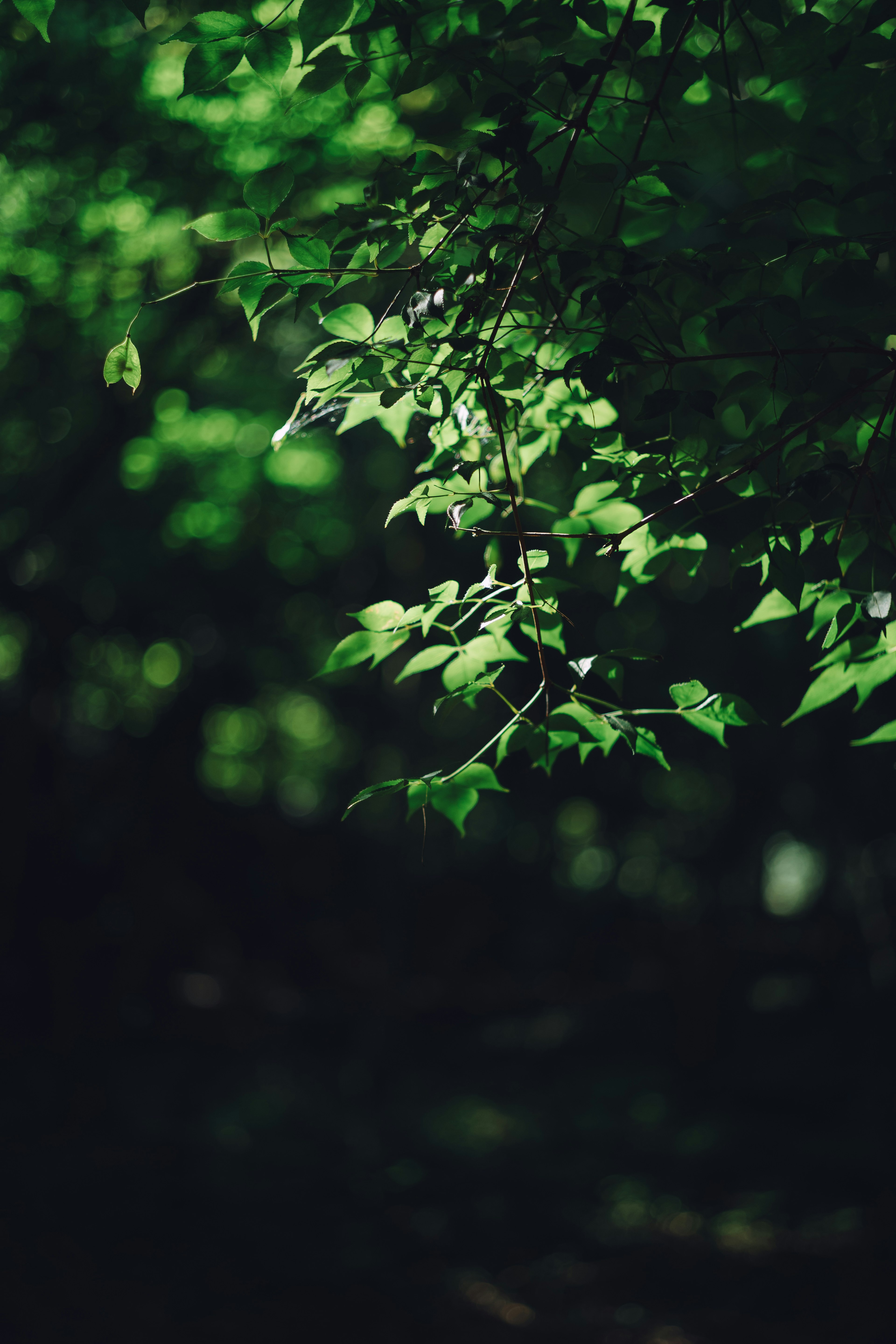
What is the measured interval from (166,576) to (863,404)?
1104 centimetres

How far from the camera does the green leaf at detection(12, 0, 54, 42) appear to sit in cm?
128

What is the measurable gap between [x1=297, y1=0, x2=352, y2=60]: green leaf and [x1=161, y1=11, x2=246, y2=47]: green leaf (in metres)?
0.10

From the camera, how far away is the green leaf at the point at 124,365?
4.46ft

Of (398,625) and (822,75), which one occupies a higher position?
(822,75)

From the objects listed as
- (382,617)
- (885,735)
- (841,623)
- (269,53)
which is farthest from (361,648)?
(885,735)

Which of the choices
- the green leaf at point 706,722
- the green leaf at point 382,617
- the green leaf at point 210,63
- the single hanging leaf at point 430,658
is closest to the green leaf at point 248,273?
the green leaf at point 210,63

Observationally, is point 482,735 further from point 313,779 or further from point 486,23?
point 486,23

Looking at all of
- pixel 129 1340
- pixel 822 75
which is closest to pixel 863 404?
pixel 822 75

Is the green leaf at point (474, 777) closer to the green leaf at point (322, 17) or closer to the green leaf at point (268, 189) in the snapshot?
the green leaf at point (268, 189)

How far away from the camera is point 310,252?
132 centimetres

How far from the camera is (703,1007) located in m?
10.4

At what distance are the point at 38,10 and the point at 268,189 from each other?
1.54ft

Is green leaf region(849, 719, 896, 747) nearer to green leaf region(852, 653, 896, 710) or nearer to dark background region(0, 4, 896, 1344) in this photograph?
green leaf region(852, 653, 896, 710)

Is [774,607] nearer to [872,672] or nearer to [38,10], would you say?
[872,672]
